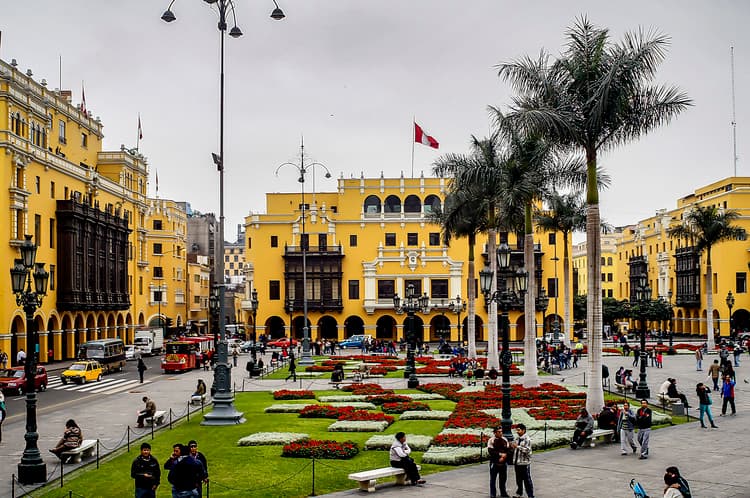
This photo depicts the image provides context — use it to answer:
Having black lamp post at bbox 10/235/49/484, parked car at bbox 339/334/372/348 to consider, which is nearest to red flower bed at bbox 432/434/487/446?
black lamp post at bbox 10/235/49/484

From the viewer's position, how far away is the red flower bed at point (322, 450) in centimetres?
2014

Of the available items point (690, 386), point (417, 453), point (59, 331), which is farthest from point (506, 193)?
point (59, 331)

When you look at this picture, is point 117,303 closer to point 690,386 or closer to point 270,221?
point 270,221

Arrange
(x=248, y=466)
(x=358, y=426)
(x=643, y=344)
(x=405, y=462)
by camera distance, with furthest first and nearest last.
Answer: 1. (x=643, y=344)
2. (x=358, y=426)
3. (x=248, y=466)
4. (x=405, y=462)

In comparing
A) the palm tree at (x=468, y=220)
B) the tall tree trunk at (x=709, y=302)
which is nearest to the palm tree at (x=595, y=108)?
the palm tree at (x=468, y=220)

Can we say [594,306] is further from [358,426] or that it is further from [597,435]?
[358,426]

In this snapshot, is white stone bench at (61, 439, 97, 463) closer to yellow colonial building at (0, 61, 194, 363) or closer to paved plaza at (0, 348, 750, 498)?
paved plaza at (0, 348, 750, 498)

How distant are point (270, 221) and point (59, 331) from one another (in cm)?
3020

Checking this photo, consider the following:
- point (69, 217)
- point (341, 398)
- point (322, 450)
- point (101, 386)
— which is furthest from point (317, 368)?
→ point (322, 450)

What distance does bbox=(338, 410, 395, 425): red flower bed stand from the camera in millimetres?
25969

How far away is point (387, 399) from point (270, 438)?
9.66 m

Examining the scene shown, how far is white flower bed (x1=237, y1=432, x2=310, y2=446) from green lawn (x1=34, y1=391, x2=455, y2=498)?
322 mm

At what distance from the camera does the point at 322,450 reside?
803 inches

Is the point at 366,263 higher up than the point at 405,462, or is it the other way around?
the point at 366,263
